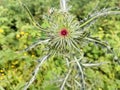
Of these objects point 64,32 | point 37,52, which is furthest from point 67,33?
point 37,52

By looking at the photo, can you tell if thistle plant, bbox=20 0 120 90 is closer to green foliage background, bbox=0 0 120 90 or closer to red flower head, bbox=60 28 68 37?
red flower head, bbox=60 28 68 37

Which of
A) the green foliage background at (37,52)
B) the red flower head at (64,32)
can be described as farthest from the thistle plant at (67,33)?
the green foliage background at (37,52)

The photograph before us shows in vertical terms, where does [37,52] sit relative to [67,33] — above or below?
below

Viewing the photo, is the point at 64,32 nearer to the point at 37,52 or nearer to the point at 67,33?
the point at 67,33

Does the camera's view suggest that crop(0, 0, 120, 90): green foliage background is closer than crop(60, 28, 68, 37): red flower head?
No

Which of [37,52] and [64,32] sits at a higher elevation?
[64,32]

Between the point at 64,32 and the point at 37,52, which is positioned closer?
the point at 64,32

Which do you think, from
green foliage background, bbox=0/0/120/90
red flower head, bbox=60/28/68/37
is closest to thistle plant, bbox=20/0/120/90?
red flower head, bbox=60/28/68/37

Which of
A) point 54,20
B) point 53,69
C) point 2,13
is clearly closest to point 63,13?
point 54,20

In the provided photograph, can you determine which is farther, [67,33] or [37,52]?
[37,52]

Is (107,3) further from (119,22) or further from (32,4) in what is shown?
(32,4)
